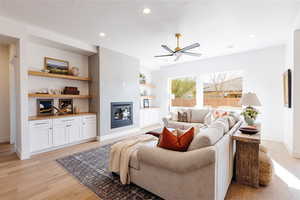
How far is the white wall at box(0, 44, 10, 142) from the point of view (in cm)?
411

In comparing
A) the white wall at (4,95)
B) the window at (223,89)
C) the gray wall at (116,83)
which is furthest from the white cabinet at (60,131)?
the window at (223,89)

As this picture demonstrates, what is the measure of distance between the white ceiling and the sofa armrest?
Answer: 232 centimetres

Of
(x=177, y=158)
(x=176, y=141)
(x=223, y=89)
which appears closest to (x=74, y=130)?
(x=176, y=141)

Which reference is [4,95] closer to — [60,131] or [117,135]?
[60,131]

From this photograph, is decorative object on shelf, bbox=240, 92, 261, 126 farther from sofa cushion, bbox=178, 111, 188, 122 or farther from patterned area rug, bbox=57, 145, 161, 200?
patterned area rug, bbox=57, 145, 161, 200

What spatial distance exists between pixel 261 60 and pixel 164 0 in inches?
156

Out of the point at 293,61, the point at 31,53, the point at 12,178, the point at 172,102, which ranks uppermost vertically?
the point at 31,53

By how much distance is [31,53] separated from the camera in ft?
11.8

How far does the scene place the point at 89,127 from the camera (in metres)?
4.21

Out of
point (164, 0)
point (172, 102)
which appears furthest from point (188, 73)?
point (164, 0)

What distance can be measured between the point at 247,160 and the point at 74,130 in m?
3.95

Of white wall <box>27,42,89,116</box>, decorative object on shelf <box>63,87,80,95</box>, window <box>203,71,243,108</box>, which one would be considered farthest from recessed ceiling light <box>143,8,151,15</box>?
window <box>203,71,243,108</box>

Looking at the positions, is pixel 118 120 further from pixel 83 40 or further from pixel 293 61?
pixel 293 61

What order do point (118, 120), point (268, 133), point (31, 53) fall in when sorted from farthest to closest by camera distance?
point (118, 120)
point (268, 133)
point (31, 53)
